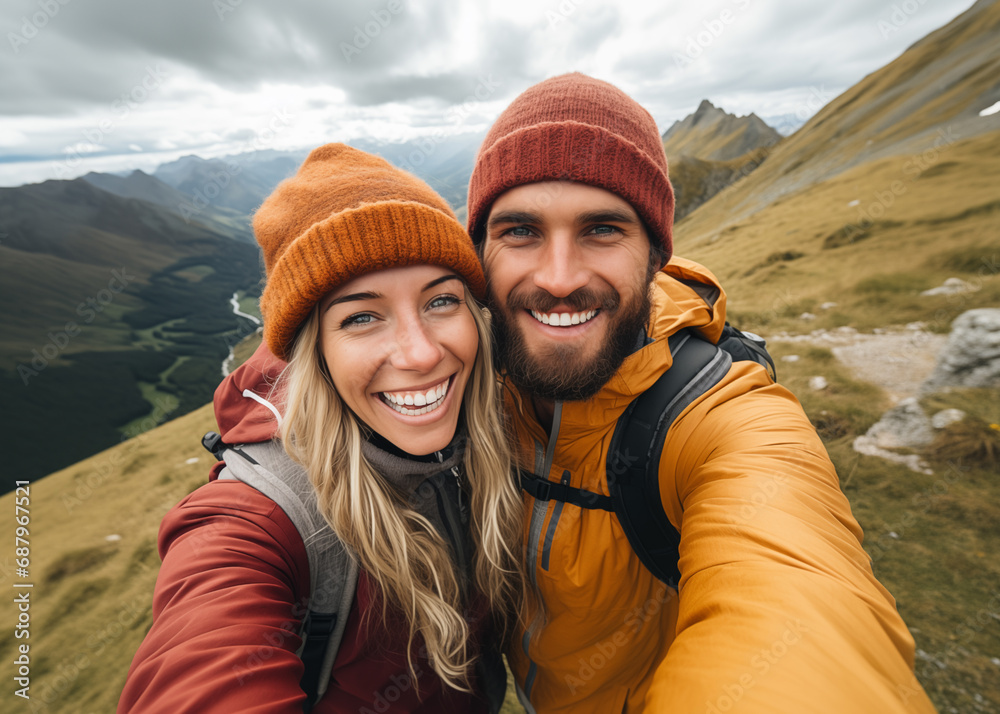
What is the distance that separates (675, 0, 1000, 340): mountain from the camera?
47.4ft

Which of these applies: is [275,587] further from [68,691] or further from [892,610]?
[68,691]

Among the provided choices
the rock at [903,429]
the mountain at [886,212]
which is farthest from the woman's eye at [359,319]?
the mountain at [886,212]

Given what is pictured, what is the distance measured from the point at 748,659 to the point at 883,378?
10722mm

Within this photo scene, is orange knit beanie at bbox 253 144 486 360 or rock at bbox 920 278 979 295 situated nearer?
orange knit beanie at bbox 253 144 486 360

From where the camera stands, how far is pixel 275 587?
6.98 feet

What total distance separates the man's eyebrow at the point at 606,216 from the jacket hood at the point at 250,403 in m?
2.36

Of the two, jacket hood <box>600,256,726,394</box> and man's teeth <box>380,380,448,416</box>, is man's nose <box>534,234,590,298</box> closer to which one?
jacket hood <box>600,256,726,394</box>

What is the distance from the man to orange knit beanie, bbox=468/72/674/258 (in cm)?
1

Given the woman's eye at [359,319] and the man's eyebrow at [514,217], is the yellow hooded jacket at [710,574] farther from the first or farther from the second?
the woman's eye at [359,319]

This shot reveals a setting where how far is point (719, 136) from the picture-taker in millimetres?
115062

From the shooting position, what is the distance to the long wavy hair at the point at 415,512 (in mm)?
2541

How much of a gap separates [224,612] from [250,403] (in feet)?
5.21
